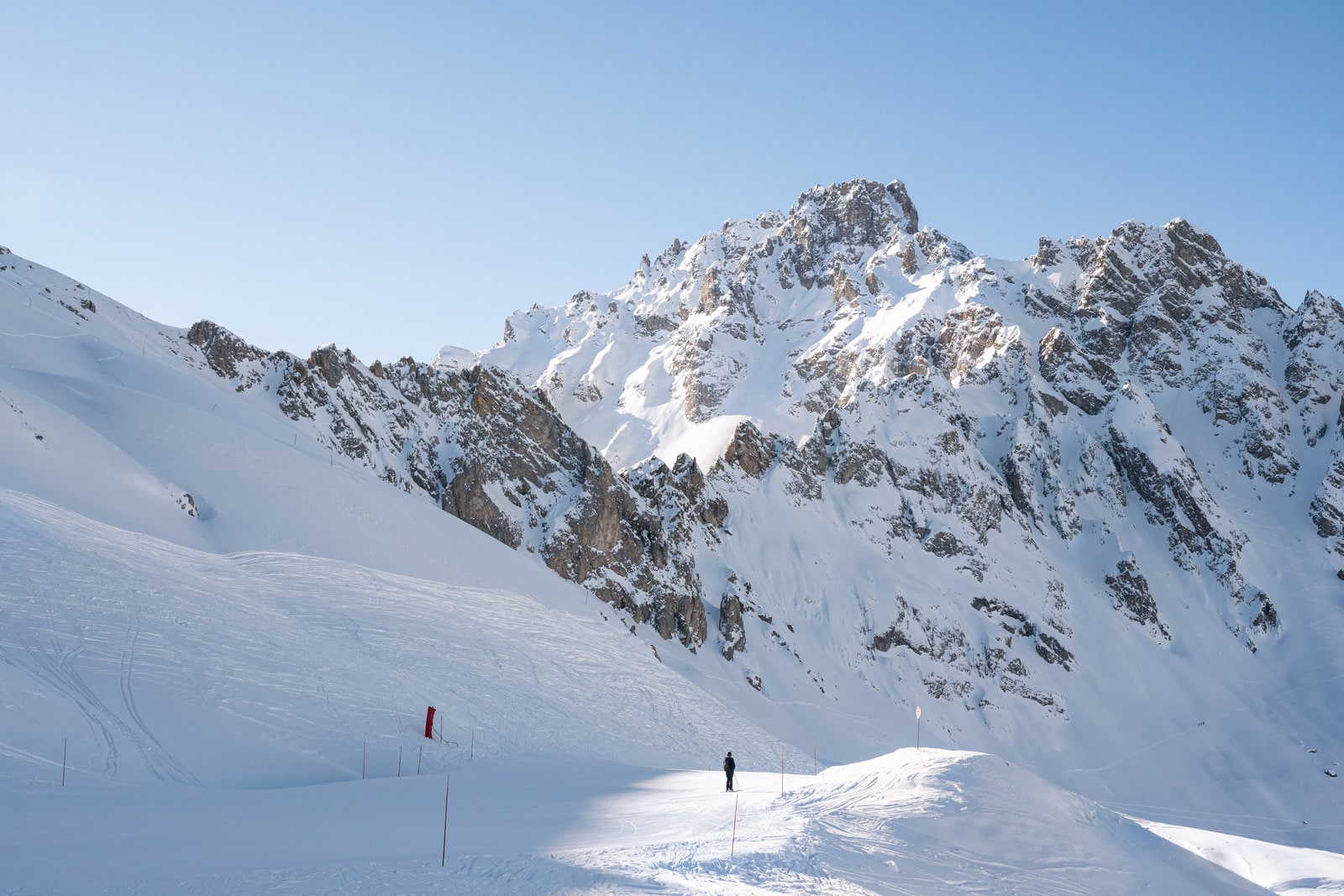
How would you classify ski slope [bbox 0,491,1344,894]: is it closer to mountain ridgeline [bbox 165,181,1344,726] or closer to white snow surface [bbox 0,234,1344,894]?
white snow surface [bbox 0,234,1344,894]

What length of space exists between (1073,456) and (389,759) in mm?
109651

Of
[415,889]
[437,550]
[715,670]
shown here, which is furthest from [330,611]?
[715,670]

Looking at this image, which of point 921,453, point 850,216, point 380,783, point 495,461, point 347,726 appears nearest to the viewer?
point 380,783

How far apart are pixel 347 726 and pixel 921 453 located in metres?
86.3

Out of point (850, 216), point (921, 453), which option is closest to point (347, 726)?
point (921, 453)

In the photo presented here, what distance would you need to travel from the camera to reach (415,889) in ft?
44.4

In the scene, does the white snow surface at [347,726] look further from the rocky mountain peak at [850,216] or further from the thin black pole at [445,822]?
the rocky mountain peak at [850,216]

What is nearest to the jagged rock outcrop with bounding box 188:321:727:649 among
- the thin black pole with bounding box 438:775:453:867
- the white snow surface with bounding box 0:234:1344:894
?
the white snow surface with bounding box 0:234:1344:894

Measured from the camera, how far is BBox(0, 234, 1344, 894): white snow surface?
1557cm

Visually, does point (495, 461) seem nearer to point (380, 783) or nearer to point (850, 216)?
point (380, 783)

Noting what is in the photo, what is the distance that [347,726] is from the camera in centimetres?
2655

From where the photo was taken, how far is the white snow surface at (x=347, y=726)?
15570 millimetres

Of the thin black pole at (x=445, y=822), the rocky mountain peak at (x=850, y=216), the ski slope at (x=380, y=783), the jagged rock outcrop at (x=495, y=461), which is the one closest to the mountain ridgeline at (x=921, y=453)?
the jagged rock outcrop at (x=495, y=461)

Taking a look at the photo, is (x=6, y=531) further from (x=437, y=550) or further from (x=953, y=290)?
(x=953, y=290)
